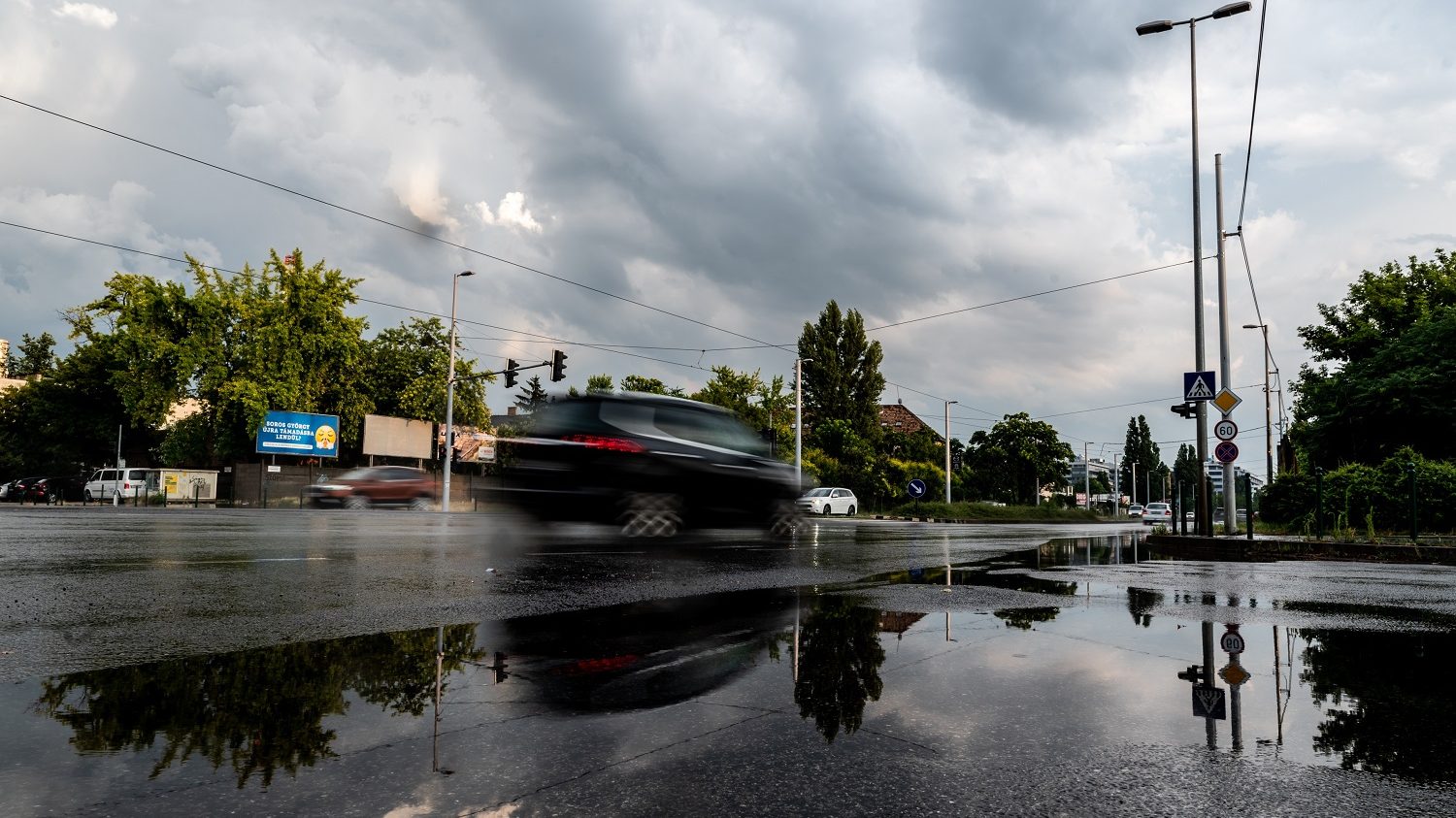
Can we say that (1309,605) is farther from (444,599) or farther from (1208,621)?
(444,599)

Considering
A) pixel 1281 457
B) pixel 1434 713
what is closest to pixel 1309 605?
pixel 1434 713

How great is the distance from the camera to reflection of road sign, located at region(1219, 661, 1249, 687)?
12.5 feet

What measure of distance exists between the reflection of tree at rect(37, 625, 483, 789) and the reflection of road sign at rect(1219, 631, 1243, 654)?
397 centimetres

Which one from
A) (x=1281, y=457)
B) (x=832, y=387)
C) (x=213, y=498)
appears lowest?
(x=213, y=498)

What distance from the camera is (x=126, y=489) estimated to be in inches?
1732

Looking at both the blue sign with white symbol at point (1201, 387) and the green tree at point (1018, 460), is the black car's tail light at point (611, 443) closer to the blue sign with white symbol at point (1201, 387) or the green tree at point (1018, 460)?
the blue sign with white symbol at point (1201, 387)

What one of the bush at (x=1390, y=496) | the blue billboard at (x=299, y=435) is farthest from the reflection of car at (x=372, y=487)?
the bush at (x=1390, y=496)

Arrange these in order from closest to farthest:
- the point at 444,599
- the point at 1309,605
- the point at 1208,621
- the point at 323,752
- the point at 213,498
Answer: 1. the point at 323,752
2. the point at 1208,621
3. the point at 444,599
4. the point at 1309,605
5. the point at 213,498

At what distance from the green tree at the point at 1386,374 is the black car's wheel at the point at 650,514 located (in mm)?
26475

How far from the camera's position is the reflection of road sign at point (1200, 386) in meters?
17.0

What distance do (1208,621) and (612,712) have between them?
14.3 feet

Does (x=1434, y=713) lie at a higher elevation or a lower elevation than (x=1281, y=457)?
lower

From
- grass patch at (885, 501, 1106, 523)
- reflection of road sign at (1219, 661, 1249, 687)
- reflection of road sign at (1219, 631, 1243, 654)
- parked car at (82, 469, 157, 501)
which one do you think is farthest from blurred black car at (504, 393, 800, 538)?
parked car at (82, 469, 157, 501)

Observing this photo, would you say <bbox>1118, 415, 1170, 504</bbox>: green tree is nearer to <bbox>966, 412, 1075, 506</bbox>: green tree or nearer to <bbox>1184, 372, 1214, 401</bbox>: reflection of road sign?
<bbox>966, 412, 1075, 506</bbox>: green tree
